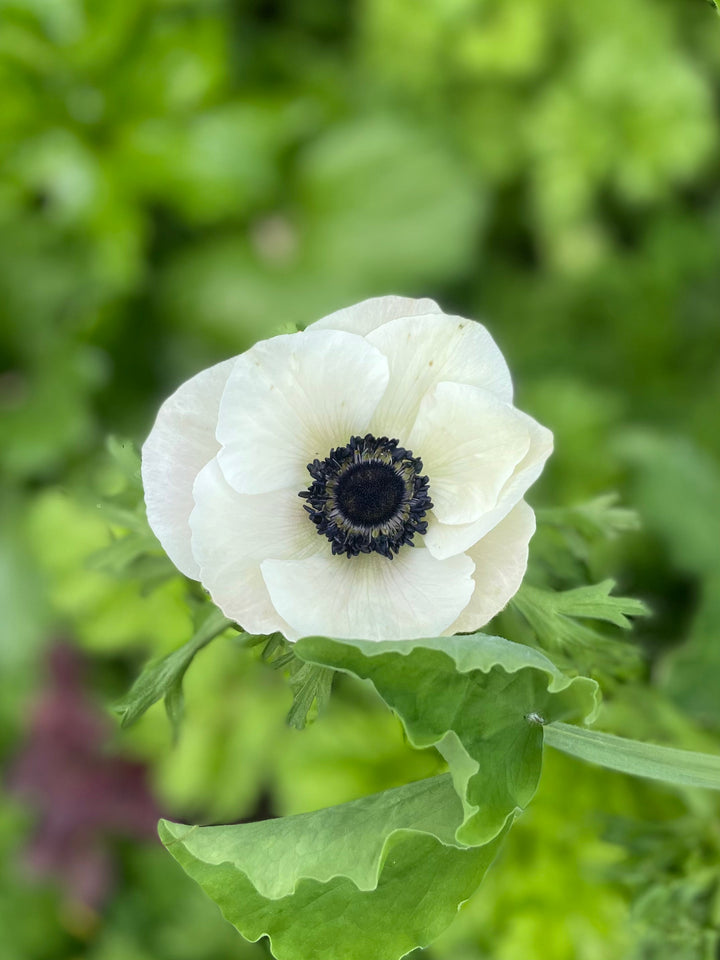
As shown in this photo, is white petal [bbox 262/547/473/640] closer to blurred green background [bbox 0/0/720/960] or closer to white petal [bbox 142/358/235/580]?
white petal [bbox 142/358/235/580]

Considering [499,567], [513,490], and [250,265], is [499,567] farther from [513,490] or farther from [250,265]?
[250,265]

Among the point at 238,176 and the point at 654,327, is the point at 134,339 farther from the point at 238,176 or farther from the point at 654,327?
the point at 654,327

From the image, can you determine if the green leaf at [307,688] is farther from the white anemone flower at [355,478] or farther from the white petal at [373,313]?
the white petal at [373,313]

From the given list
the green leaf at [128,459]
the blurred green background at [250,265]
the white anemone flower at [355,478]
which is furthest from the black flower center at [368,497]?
the blurred green background at [250,265]

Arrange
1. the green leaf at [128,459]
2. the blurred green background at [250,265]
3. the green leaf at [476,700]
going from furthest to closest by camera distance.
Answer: the blurred green background at [250,265] → the green leaf at [128,459] → the green leaf at [476,700]

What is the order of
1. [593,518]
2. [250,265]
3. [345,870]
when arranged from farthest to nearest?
[250,265], [593,518], [345,870]

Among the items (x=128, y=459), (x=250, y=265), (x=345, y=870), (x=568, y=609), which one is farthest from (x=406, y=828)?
(x=250, y=265)
